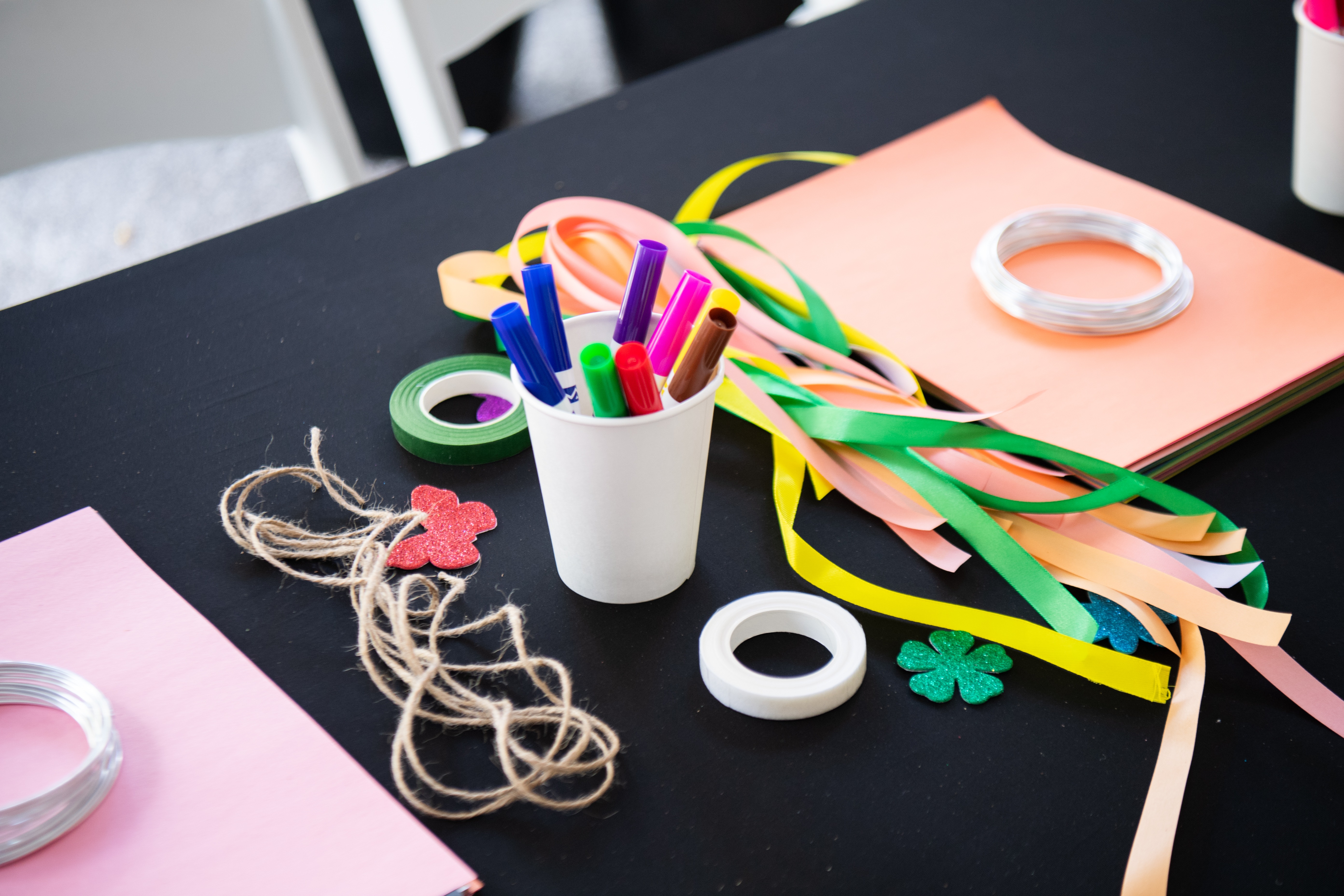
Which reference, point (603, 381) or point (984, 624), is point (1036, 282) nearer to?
point (984, 624)

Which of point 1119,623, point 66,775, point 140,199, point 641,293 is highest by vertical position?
point 641,293

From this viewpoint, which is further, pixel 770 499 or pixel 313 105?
pixel 313 105

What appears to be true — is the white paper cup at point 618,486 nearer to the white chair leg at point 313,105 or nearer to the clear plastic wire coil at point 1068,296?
the clear plastic wire coil at point 1068,296

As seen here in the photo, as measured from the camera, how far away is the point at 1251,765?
45cm

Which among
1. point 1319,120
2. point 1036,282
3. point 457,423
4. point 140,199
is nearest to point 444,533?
point 457,423

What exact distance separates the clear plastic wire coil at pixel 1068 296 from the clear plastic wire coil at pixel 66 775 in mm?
569

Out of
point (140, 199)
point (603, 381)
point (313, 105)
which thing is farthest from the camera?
point (140, 199)

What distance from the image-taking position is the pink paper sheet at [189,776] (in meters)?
0.40

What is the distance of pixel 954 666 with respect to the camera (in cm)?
49

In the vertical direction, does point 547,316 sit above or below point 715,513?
above


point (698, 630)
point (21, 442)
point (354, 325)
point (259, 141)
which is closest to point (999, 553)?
point (698, 630)

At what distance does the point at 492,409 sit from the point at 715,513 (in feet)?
0.51

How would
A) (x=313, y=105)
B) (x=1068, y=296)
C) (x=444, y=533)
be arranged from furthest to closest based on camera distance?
(x=313, y=105) < (x=1068, y=296) < (x=444, y=533)

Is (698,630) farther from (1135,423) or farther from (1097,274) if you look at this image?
(1097,274)
